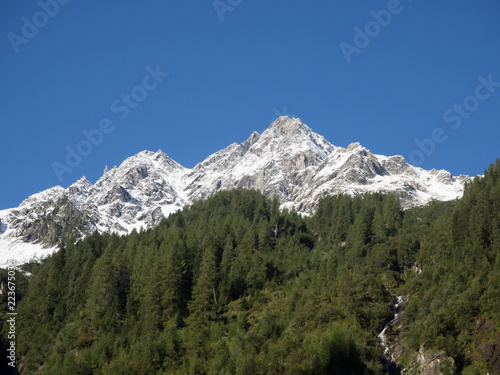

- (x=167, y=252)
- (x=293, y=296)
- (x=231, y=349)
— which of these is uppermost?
(x=167, y=252)

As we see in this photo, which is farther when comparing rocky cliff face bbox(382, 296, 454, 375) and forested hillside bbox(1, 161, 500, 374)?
forested hillside bbox(1, 161, 500, 374)

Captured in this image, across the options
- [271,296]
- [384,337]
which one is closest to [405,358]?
[384,337]

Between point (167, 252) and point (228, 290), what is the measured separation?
19931 millimetres

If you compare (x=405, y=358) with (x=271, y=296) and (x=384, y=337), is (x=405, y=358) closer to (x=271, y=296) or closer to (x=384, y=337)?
(x=384, y=337)

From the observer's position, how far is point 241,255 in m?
120

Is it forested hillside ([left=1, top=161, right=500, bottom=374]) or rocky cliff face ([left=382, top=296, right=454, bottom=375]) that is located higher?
forested hillside ([left=1, top=161, right=500, bottom=374])

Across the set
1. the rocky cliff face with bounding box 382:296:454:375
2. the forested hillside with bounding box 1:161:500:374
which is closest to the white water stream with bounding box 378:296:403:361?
the rocky cliff face with bounding box 382:296:454:375

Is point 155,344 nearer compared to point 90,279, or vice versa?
point 155,344

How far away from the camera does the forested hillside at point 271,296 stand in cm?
7362

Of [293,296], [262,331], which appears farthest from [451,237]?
[262,331]

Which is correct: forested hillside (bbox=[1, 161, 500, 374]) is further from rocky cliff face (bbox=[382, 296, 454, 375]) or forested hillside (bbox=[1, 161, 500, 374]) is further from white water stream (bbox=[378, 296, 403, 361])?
white water stream (bbox=[378, 296, 403, 361])

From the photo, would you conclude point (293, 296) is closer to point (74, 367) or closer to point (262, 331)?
point (262, 331)

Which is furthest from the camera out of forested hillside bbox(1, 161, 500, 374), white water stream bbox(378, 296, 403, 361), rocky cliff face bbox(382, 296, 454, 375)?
white water stream bbox(378, 296, 403, 361)

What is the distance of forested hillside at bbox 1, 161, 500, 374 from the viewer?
73625 mm
